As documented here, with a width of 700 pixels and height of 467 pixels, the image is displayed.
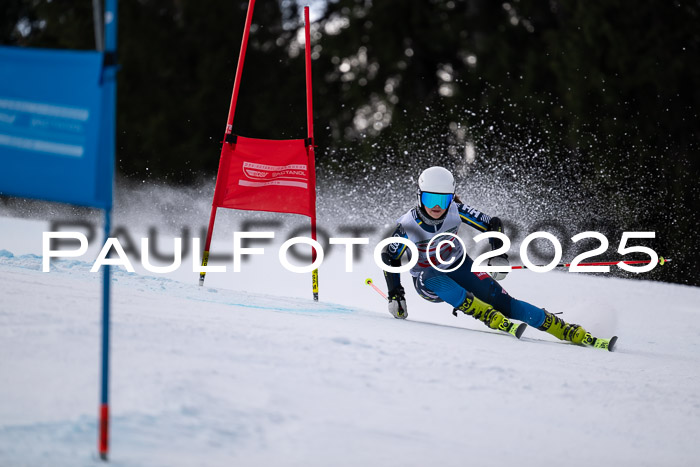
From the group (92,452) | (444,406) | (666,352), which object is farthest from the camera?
(666,352)

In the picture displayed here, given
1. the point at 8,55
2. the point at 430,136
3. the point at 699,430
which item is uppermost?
the point at 430,136

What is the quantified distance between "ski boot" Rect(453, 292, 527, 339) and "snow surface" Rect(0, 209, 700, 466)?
0.43ft

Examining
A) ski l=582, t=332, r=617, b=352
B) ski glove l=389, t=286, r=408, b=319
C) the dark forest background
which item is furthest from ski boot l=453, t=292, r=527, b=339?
the dark forest background

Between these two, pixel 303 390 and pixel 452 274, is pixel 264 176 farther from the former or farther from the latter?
pixel 303 390

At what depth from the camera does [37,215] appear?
54.2 feet

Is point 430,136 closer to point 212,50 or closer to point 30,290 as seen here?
point 212,50

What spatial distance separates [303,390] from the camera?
340 cm

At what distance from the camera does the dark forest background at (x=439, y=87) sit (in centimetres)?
1158

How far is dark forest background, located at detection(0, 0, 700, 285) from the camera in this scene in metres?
11.6

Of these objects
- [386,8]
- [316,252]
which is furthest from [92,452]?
[386,8]

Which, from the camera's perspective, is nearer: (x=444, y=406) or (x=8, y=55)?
(x=8, y=55)

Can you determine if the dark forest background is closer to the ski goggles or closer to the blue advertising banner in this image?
the ski goggles

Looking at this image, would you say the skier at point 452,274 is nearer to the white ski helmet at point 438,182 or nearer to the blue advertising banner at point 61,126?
the white ski helmet at point 438,182

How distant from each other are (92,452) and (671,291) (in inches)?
303
